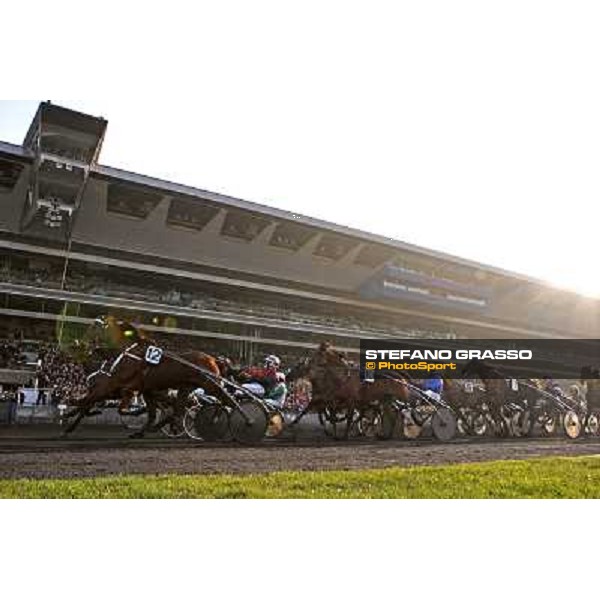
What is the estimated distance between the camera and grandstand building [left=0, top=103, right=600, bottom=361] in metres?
15.2

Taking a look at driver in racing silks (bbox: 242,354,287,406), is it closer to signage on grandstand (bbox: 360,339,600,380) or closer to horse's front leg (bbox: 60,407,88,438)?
signage on grandstand (bbox: 360,339,600,380)

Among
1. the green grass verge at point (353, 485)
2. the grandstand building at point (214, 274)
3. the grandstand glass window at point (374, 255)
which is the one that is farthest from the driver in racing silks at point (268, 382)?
the grandstand glass window at point (374, 255)

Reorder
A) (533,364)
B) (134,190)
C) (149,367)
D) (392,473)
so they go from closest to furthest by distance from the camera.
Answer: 1. (392,473)
2. (149,367)
3. (533,364)
4. (134,190)

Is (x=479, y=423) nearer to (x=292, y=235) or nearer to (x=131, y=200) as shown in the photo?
(x=292, y=235)

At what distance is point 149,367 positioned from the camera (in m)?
10.8

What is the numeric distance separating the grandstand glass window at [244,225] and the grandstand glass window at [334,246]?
1889mm

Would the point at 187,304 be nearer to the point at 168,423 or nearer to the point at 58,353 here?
the point at 58,353

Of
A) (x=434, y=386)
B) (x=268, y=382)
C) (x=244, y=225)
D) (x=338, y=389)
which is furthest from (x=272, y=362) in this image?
(x=244, y=225)

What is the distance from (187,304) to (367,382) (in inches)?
216

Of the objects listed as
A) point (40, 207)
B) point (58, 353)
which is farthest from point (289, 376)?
point (40, 207)

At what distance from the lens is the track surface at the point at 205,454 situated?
25.2 ft

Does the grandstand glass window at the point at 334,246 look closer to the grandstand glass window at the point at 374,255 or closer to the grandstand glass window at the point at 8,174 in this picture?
the grandstand glass window at the point at 374,255

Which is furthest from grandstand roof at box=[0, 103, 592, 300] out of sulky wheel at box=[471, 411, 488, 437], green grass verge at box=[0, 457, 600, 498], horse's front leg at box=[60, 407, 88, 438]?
green grass verge at box=[0, 457, 600, 498]

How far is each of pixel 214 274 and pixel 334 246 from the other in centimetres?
369
